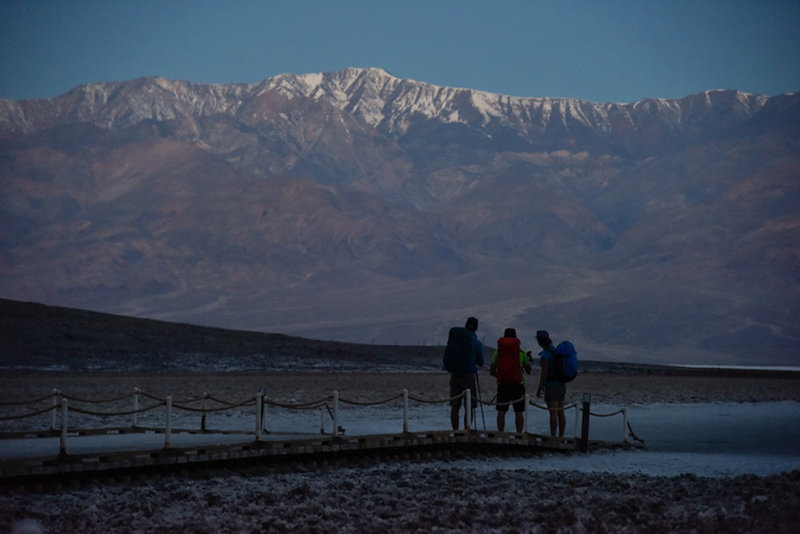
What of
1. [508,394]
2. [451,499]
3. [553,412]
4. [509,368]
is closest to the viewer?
[451,499]

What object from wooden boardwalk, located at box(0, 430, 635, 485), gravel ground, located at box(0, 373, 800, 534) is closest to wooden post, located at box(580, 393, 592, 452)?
wooden boardwalk, located at box(0, 430, 635, 485)

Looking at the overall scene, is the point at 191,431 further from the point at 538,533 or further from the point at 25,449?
the point at 538,533

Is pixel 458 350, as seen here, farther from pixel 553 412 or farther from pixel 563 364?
pixel 553 412

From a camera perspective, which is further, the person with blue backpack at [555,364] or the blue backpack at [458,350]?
the person with blue backpack at [555,364]

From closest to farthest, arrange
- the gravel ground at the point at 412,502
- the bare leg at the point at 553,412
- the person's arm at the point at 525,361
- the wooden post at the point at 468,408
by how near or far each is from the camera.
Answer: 1. the gravel ground at the point at 412,502
2. the person's arm at the point at 525,361
3. the wooden post at the point at 468,408
4. the bare leg at the point at 553,412

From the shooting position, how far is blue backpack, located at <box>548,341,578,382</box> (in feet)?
68.9

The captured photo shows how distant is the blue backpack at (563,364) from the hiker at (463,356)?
1.26 m

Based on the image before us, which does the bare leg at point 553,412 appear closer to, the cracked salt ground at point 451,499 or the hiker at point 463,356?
the cracked salt ground at point 451,499

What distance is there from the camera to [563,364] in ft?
69.2

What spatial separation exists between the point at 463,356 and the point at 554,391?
69.6 inches

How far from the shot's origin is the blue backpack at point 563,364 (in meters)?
21.0

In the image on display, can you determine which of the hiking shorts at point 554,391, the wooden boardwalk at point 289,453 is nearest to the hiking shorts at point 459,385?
the wooden boardwalk at point 289,453

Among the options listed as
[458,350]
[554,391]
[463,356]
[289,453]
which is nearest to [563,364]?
[554,391]

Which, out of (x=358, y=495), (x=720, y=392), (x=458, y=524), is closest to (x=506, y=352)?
(x=358, y=495)
